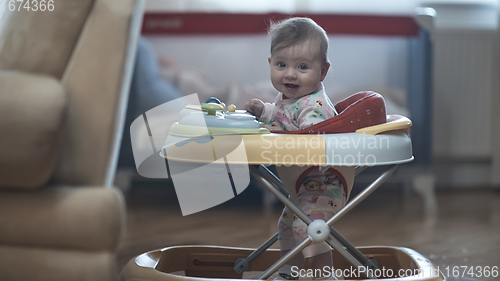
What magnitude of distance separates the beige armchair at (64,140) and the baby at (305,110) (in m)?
0.30

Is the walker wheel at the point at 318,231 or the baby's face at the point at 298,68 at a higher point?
the baby's face at the point at 298,68

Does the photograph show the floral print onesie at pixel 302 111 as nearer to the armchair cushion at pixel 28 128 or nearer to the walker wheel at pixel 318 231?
the walker wheel at pixel 318 231

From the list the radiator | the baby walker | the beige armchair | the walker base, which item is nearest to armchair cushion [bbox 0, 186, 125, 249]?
the beige armchair

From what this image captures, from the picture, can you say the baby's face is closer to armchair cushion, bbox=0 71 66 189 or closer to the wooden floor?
armchair cushion, bbox=0 71 66 189

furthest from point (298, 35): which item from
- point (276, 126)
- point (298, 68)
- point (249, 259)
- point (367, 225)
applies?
point (367, 225)

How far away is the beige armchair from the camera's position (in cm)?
58

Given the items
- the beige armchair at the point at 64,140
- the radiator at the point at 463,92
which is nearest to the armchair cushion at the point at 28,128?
the beige armchair at the point at 64,140

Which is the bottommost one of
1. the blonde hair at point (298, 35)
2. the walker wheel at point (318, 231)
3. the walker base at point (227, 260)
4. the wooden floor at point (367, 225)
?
the wooden floor at point (367, 225)

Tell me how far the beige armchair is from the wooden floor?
0.50 metres

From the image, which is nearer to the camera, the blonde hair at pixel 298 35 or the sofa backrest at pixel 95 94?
the sofa backrest at pixel 95 94

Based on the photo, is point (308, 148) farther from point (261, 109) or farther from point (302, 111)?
point (261, 109)

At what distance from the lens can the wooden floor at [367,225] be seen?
50.1 inches

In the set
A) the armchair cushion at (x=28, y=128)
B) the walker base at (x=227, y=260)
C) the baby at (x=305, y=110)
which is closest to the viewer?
the armchair cushion at (x=28, y=128)

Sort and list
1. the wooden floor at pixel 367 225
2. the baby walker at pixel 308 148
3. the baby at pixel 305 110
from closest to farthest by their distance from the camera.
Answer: the baby walker at pixel 308 148
the baby at pixel 305 110
the wooden floor at pixel 367 225
